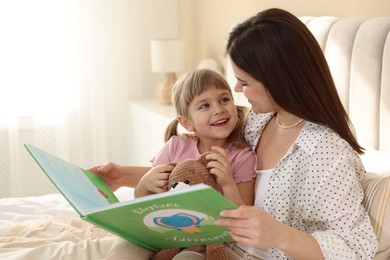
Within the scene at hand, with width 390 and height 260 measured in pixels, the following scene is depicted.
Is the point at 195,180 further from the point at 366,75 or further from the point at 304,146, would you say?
the point at 366,75

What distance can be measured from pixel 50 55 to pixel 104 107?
51 cm

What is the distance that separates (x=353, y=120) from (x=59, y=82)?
2469 mm

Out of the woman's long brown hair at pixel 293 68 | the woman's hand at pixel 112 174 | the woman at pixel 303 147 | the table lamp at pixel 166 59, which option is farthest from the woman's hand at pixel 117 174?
the table lamp at pixel 166 59

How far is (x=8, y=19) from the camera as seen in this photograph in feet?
12.7

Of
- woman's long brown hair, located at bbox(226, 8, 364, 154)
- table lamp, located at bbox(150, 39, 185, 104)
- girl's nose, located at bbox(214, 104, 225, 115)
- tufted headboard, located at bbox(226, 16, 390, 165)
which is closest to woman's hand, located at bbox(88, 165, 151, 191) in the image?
girl's nose, located at bbox(214, 104, 225, 115)

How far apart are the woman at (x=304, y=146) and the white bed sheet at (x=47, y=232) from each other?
532mm

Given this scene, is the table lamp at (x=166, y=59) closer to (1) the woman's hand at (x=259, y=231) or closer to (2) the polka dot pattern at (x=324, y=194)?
(2) the polka dot pattern at (x=324, y=194)

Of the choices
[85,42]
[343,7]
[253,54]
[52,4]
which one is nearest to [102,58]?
[85,42]

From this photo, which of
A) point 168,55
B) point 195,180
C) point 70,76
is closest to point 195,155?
point 195,180

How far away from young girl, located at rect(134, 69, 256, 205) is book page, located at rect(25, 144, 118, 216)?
5.3 inches

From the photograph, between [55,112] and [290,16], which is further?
[55,112]

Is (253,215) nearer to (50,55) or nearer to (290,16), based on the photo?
(290,16)

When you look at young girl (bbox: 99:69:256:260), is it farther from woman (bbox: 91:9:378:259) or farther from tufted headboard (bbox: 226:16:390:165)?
tufted headboard (bbox: 226:16:390:165)

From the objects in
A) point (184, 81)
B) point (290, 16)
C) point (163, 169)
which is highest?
point (290, 16)
